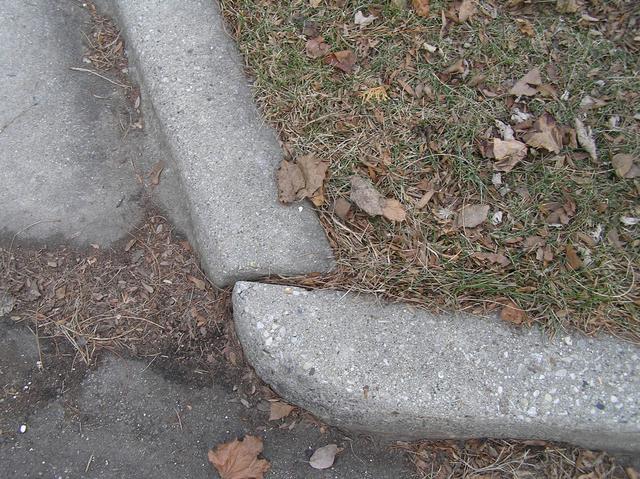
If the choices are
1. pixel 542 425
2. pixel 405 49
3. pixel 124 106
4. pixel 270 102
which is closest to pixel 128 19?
pixel 124 106

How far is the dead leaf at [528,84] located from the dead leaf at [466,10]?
1.16 feet

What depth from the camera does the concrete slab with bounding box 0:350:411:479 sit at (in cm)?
182

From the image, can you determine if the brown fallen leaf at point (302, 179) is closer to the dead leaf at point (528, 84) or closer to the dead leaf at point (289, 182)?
the dead leaf at point (289, 182)

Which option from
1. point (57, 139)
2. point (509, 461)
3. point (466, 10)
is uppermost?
point (466, 10)

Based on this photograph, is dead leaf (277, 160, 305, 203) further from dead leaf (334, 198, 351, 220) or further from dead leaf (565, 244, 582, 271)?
dead leaf (565, 244, 582, 271)

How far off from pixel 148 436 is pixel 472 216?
143 cm

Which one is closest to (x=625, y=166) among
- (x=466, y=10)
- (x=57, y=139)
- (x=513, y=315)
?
(x=513, y=315)

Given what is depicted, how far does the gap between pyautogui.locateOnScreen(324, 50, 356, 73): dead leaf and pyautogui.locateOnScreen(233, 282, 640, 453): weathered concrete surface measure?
0.94m

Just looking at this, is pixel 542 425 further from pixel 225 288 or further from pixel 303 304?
pixel 225 288

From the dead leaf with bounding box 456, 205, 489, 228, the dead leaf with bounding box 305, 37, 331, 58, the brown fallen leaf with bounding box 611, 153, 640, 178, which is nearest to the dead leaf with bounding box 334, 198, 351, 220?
the dead leaf with bounding box 456, 205, 489, 228

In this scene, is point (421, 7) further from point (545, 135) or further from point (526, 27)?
point (545, 135)

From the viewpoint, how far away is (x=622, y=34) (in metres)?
2.22

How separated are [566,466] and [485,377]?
0.46 meters

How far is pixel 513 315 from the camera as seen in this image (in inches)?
73.8
